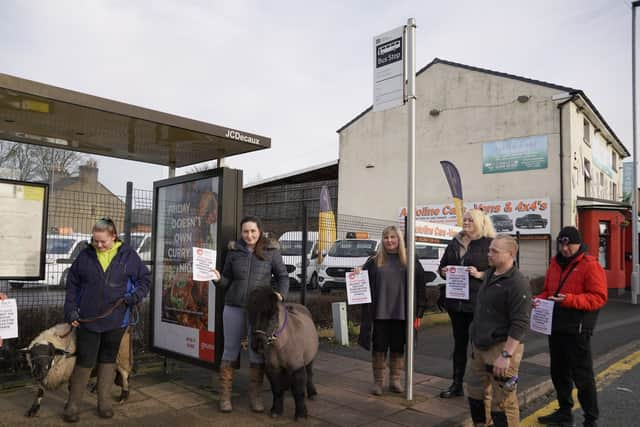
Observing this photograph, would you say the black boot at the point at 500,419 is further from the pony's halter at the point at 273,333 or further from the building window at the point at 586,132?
the building window at the point at 586,132

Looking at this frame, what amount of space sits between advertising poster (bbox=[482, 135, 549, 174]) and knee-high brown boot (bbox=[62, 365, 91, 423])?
21.7 metres

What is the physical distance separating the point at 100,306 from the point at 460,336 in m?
3.90

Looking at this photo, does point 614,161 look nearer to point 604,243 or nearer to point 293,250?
point 604,243

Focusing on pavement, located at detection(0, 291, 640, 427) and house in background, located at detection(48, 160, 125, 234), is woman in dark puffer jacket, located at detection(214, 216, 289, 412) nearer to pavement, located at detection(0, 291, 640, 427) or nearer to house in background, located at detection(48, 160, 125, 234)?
pavement, located at detection(0, 291, 640, 427)

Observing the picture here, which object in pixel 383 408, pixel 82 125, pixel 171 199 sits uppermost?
pixel 82 125

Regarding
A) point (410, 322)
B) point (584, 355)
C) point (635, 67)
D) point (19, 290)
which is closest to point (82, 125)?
point (19, 290)

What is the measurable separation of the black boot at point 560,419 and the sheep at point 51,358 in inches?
190

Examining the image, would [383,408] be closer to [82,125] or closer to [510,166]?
[82,125]

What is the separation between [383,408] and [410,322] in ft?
3.17

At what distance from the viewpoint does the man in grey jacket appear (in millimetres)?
3957

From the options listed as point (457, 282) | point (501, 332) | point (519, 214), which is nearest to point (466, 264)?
point (457, 282)

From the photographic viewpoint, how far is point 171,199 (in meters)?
6.45

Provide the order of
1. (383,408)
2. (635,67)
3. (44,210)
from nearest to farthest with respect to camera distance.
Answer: (383,408)
(44,210)
(635,67)

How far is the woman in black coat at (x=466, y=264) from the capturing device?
5383mm
